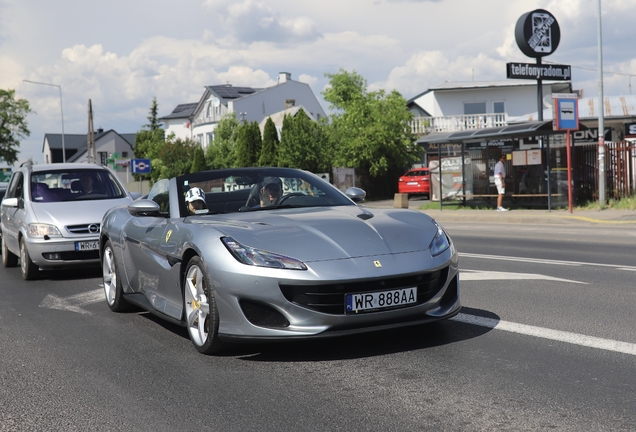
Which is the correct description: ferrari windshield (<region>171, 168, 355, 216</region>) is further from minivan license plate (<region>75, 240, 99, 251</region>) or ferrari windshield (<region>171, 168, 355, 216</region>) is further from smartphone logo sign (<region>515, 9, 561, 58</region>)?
smartphone logo sign (<region>515, 9, 561, 58</region>)

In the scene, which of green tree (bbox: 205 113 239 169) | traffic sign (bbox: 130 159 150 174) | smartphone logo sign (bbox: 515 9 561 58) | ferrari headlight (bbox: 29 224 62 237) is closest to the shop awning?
smartphone logo sign (bbox: 515 9 561 58)

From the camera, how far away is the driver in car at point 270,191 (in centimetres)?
673

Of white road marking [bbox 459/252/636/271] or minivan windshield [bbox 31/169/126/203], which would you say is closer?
white road marking [bbox 459/252/636/271]

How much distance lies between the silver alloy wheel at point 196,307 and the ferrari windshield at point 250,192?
921 mm

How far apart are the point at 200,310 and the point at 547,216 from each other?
18.1m

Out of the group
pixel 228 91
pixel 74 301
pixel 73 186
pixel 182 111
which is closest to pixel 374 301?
pixel 74 301

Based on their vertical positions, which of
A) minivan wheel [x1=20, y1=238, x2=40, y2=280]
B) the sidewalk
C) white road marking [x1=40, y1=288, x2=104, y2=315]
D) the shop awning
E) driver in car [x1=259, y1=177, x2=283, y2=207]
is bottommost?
the sidewalk

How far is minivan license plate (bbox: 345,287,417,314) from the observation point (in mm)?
5180

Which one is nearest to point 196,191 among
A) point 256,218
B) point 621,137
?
point 256,218

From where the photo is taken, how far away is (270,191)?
680 cm

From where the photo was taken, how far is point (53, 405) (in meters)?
4.58

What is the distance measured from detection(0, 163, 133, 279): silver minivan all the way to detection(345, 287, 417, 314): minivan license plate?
6491mm

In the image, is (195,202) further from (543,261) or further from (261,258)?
(543,261)

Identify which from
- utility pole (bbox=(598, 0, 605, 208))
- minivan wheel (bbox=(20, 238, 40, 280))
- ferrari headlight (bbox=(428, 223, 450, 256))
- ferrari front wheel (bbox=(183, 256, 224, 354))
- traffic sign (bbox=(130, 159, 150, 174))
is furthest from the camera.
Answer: traffic sign (bbox=(130, 159, 150, 174))
